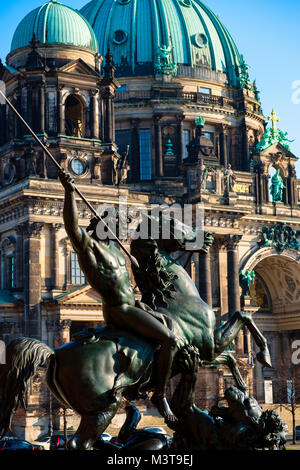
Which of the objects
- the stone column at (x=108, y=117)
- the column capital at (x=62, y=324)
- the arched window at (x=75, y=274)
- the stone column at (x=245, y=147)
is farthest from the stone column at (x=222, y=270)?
the stone column at (x=245, y=147)

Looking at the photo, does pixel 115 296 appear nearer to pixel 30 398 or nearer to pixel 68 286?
pixel 30 398

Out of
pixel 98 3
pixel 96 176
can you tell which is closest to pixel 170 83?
pixel 98 3

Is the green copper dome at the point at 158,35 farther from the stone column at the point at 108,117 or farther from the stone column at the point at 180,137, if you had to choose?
the stone column at the point at 108,117

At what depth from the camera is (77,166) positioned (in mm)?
57094

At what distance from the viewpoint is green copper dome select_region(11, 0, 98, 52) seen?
57438 mm

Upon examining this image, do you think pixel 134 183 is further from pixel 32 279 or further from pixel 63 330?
pixel 63 330

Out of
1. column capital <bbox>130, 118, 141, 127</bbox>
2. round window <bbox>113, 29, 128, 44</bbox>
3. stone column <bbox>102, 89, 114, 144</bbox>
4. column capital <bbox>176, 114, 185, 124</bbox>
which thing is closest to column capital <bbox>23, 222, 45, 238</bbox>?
stone column <bbox>102, 89, 114, 144</bbox>

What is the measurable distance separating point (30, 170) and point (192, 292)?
1635 inches

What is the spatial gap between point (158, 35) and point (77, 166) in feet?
74.5

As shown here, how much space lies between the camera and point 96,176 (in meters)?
57.3

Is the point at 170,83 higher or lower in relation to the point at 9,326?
higher

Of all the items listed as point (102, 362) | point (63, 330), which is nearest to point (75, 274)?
point (63, 330)

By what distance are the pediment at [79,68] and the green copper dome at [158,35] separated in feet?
54.8

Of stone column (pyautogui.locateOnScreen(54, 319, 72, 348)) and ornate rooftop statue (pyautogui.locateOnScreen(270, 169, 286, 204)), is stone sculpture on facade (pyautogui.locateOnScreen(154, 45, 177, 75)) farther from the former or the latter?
stone column (pyautogui.locateOnScreen(54, 319, 72, 348))
